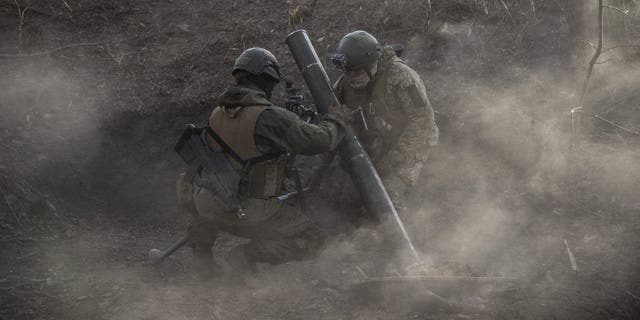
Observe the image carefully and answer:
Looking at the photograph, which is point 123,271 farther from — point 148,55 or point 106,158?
point 148,55

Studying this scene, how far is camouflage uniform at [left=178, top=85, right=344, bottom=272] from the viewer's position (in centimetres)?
405

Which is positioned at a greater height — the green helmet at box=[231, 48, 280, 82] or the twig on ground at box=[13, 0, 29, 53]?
the twig on ground at box=[13, 0, 29, 53]

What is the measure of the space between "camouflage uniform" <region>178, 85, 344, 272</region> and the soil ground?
447mm

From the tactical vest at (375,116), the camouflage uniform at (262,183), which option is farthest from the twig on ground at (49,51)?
the tactical vest at (375,116)

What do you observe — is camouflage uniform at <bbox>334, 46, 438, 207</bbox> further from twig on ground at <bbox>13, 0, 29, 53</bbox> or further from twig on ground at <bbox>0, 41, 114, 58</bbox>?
twig on ground at <bbox>13, 0, 29, 53</bbox>

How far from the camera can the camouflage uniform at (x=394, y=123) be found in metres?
4.96

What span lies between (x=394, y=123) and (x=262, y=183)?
1.56m

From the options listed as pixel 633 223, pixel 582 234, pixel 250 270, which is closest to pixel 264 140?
pixel 250 270

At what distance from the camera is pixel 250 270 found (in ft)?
Result: 15.2

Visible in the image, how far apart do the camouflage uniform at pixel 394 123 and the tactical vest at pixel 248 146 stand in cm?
104

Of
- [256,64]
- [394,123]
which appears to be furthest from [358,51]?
[256,64]

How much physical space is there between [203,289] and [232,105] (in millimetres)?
1643

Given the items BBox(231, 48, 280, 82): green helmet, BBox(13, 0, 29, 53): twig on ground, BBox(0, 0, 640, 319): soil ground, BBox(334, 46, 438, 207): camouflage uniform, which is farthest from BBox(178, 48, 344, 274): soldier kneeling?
BBox(13, 0, 29, 53): twig on ground

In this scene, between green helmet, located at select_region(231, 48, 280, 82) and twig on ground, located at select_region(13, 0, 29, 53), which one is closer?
green helmet, located at select_region(231, 48, 280, 82)
